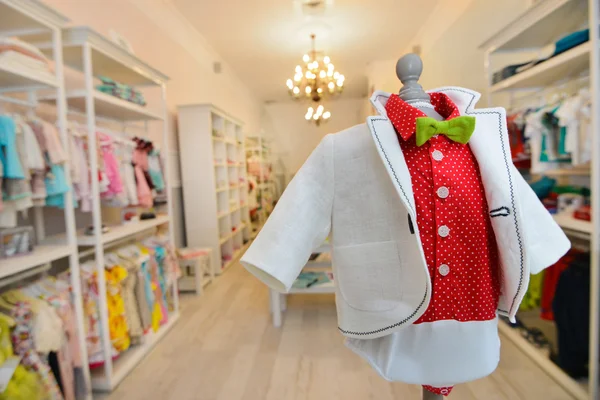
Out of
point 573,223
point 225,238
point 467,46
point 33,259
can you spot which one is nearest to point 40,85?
point 33,259

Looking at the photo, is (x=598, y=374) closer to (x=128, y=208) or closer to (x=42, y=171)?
(x=42, y=171)

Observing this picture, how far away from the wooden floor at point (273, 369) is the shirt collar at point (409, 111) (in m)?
1.52

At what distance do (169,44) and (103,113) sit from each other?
5.16 ft

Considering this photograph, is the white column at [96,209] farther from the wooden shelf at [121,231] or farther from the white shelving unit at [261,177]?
the white shelving unit at [261,177]

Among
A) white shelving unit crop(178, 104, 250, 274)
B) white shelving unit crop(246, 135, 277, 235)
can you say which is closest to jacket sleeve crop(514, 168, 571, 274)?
white shelving unit crop(178, 104, 250, 274)

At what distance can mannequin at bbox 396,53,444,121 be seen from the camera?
866mm

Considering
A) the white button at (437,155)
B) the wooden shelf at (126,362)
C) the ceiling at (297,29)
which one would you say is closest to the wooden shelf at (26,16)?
the white button at (437,155)

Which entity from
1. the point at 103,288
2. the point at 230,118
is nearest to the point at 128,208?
the point at 103,288

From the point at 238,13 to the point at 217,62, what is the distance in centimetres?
146

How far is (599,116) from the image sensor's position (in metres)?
1.48

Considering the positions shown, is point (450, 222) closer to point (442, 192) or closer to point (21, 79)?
point (442, 192)

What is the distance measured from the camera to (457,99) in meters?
0.88

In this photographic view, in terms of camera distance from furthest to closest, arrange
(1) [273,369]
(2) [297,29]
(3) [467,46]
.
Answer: (2) [297,29] → (3) [467,46] → (1) [273,369]

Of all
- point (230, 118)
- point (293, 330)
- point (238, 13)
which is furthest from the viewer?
point (230, 118)
